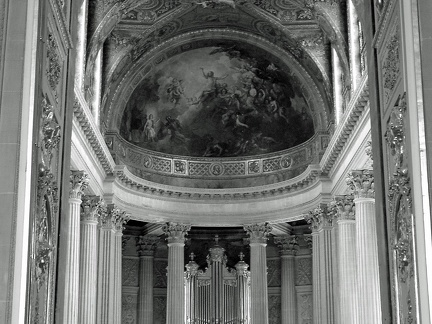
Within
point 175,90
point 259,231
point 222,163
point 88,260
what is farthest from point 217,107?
point 88,260

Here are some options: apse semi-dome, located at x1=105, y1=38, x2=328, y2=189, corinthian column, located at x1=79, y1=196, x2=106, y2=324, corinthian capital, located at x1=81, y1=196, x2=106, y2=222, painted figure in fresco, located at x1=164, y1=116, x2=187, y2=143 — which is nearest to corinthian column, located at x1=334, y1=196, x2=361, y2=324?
apse semi-dome, located at x1=105, y1=38, x2=328, y2=189

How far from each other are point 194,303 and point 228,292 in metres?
1.62

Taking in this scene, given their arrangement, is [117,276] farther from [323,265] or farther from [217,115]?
[217,115]

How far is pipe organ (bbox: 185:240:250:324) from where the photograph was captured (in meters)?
34.1

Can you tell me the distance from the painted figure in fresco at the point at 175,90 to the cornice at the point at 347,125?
6.90 m

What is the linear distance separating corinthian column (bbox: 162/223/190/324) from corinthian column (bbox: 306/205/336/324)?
5.42m

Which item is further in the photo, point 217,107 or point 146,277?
point 146,277

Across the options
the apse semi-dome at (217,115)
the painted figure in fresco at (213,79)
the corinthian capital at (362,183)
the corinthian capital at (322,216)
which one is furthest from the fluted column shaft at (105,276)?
the corinthian capital at (362,183)

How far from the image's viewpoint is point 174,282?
3275 cm

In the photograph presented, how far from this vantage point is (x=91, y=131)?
26.1 meters

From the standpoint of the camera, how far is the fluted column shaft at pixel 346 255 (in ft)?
92.0

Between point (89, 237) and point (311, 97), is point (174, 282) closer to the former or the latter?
point (89, 237)

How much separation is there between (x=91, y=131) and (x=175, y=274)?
8965mm

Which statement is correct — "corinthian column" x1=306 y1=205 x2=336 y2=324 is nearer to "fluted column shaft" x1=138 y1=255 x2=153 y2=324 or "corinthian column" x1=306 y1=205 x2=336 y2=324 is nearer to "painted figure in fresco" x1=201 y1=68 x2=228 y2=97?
"painted figure in fresco" x1=201 y1=68 x2=228 y2=97
